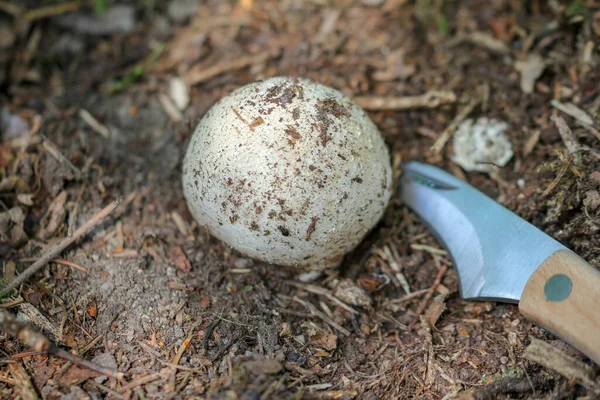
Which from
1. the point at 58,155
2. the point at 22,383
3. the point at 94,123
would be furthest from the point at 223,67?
the point at 22,383

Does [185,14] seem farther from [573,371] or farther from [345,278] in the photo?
[573,371]

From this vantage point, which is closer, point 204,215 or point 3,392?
point 3,392

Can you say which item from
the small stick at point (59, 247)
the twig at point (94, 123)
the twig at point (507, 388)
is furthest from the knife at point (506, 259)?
the twig at point (94, 123)

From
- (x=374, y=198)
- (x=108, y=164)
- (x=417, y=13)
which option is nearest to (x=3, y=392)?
(x=108, y=164)

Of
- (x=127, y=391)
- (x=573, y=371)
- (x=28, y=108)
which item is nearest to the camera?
(x=573, y=371)

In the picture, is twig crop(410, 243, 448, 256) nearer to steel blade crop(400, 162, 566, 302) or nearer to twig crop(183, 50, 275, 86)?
steel blade crop(400, 162, 566, 302)
